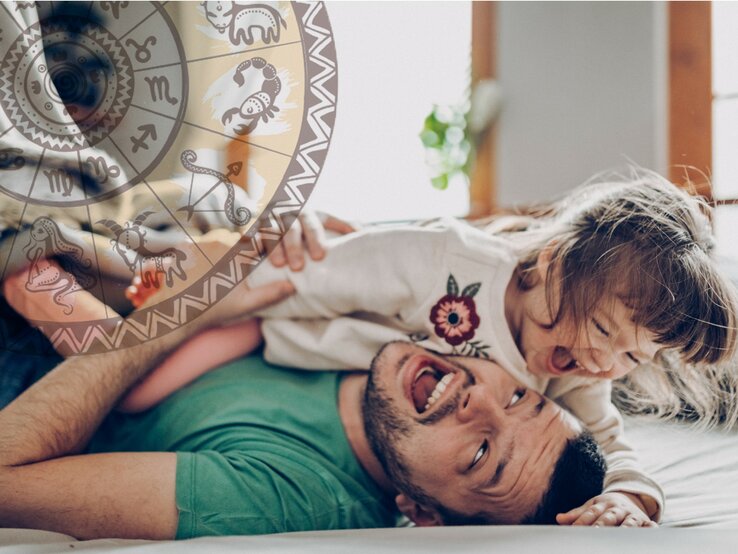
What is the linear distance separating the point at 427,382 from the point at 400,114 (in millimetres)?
2133

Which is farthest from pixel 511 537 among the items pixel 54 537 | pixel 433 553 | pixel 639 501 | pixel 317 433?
pixel 54 537

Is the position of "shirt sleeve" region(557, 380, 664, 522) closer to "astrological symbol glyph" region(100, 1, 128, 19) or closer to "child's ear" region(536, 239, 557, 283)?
"child's ear" region(536, 239, 557, 283)

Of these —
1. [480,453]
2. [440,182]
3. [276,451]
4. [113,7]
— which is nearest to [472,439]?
[480,453]

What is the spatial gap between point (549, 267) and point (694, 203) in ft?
0.62

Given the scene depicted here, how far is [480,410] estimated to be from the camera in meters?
0.88

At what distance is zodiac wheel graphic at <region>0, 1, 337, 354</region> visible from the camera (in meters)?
0.75

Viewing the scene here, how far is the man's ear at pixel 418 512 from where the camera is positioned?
2.91 feet

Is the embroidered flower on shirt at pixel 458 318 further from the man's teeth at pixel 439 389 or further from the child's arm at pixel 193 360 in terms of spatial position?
the child's arm at pixel 193 360

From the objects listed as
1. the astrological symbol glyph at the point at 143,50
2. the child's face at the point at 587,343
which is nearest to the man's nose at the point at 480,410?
the child's face at the point at 587,343

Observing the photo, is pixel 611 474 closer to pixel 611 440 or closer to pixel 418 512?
pixel 611 440

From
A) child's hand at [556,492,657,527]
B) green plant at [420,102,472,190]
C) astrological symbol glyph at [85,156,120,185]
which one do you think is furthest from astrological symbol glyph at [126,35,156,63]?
green plant at [420,102,472,190]

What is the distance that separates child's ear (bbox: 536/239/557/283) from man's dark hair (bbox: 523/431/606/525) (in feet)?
0.70

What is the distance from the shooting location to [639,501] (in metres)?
0.84

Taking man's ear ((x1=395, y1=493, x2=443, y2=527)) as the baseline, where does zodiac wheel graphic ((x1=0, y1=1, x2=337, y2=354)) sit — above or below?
above
